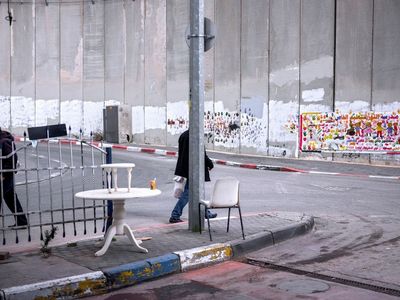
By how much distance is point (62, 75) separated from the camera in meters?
30.0

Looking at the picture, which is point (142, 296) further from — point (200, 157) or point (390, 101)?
point (390, 101)

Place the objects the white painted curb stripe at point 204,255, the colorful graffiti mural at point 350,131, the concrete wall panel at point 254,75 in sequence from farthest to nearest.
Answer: the concrete wall panel at point 254,75 → the colorful graffiti mural at point 350,131 → the white painted curb stripe at point 204,255

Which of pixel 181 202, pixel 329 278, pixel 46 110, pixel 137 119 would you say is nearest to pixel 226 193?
pixel 181 202

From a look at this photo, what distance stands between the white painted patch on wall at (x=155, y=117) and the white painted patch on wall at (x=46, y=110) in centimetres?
631

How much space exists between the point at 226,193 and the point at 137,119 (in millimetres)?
20840

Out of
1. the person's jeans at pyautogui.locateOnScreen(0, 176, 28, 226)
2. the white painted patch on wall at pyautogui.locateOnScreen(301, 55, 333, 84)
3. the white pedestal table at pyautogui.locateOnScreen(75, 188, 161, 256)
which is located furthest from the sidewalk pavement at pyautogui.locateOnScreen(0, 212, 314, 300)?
the white painted patch on wall at pyautogui.locateOnScreen(301, 55, 333, 84)

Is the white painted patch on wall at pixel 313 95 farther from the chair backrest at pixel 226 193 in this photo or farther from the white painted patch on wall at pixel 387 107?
the chair backrest at pixel 226 193

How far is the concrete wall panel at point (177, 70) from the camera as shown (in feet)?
81.9

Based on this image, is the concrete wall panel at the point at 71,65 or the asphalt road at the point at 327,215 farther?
the concrete wall panel at the point at 71,65

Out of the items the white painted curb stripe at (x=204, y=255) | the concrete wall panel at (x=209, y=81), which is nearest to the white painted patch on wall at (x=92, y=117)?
the concrete wall panel at (x=209, y=81)

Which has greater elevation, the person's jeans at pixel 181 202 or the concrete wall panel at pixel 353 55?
the concrete wall panel at pixel 353 55

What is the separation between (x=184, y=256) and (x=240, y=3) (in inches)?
707

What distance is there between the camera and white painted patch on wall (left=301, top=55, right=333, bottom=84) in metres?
19.5

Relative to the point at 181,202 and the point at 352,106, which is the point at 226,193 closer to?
the point at 181,202
